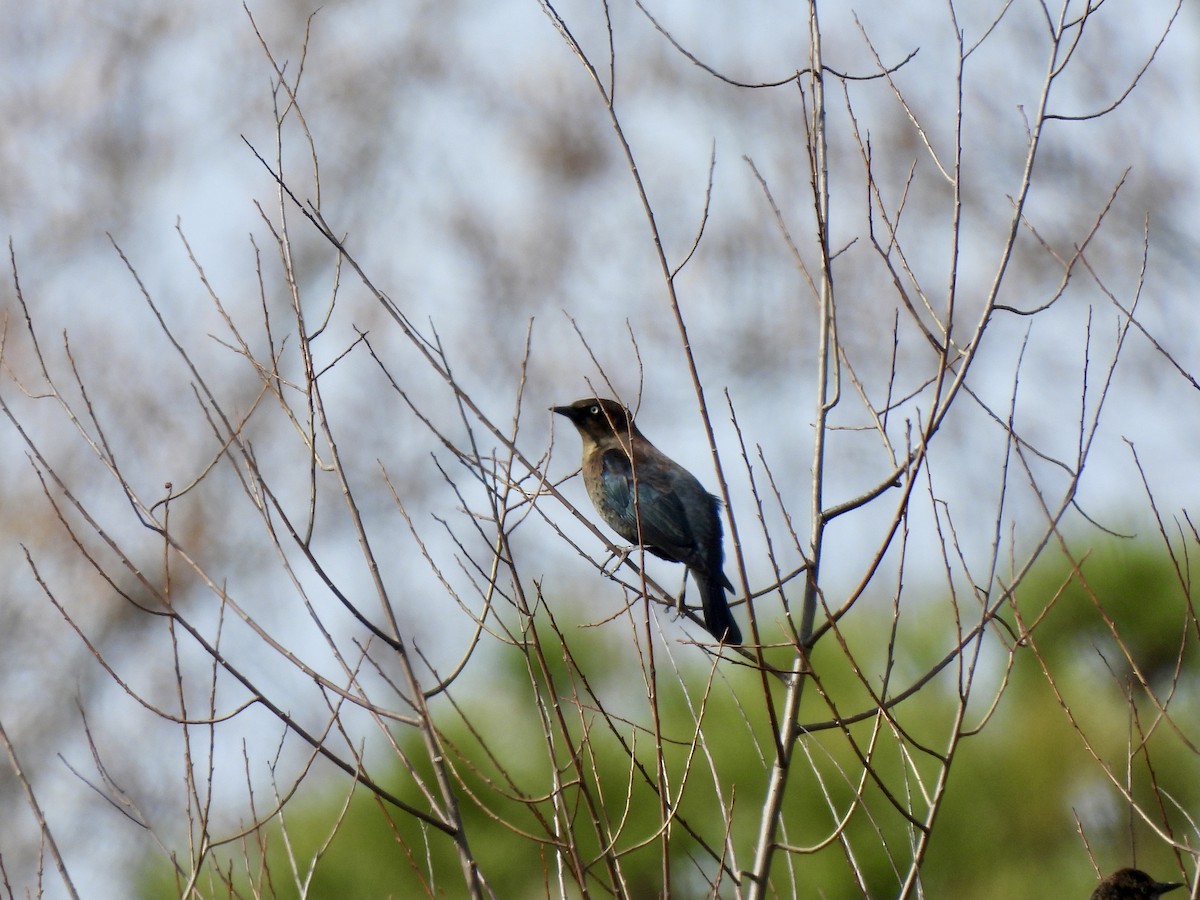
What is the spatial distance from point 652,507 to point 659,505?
43mm

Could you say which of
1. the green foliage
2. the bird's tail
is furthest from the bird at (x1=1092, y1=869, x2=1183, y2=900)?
the green foliage

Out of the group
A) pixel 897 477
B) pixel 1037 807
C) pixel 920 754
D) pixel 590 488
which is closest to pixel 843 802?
pixel 920 754

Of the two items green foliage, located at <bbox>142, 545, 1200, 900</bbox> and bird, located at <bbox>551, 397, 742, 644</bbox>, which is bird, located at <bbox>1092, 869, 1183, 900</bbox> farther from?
green foliage, located at <bbox>142, 545, 1200, 900</bbox>

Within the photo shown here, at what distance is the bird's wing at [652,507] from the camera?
5727 millimetres

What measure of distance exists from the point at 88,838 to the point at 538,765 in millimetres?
6522

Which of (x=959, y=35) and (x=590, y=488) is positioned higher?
(x=590, y=488)

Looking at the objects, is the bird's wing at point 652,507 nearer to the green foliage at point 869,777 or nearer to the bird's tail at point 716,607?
the bird's tail at point 716,607

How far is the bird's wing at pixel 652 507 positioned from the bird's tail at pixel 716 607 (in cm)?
14

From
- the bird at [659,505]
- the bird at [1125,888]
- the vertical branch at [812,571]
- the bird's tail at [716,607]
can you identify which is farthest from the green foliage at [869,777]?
the vertical branch at [812,571]

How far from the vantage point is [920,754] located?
845 cm

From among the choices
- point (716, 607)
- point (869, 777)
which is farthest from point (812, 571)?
point (869, 777)

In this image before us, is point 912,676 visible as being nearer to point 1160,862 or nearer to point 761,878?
point 1160,862

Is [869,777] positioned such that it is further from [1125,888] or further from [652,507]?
[1125,888]

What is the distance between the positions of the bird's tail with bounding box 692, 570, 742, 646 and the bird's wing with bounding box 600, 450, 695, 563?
0.14 meters
